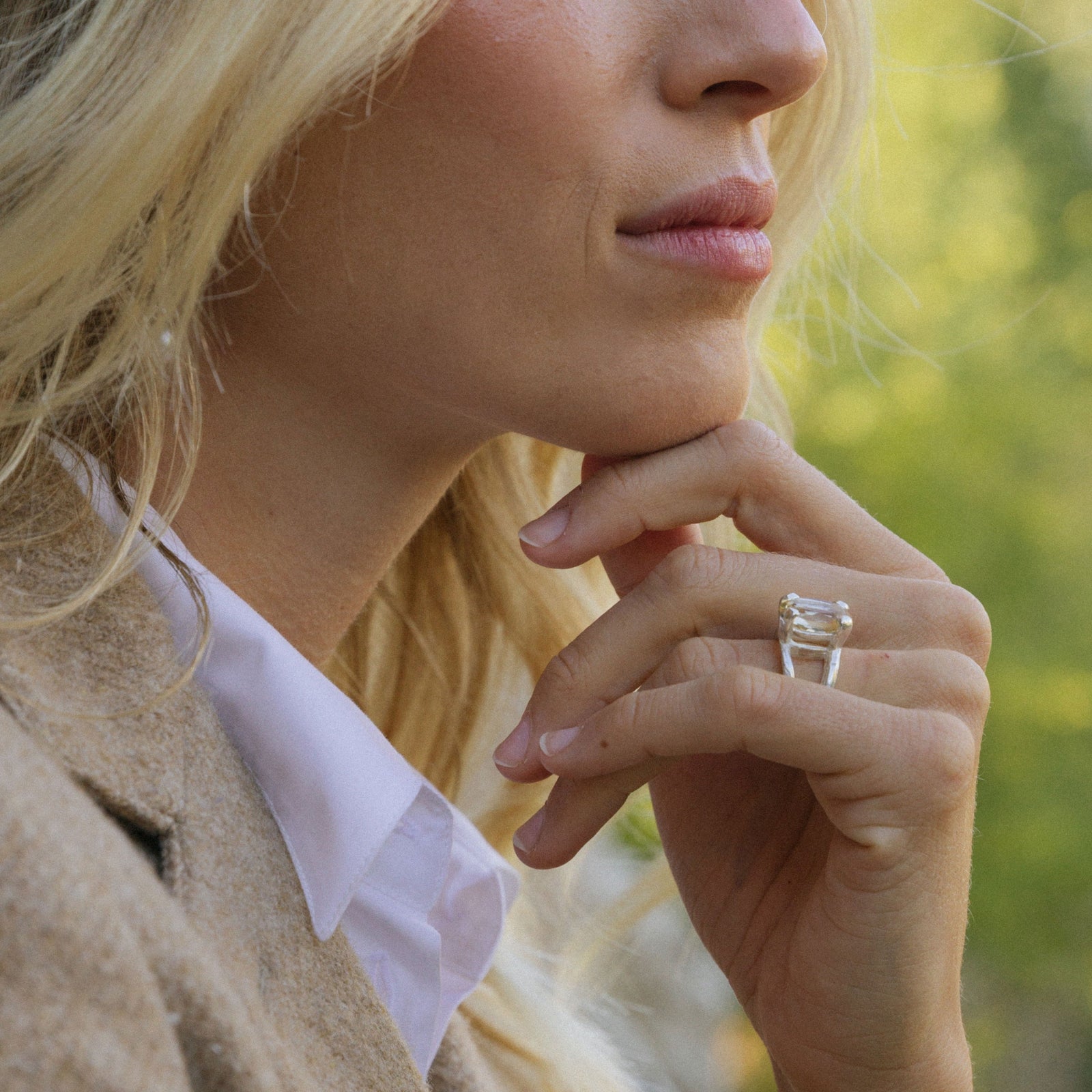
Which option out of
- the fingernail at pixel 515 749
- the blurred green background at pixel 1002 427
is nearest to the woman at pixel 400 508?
the fingernail at pixel 515 749

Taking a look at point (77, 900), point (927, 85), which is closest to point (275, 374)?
point (77, 900)

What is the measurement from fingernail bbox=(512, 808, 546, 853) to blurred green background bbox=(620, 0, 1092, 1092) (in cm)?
839

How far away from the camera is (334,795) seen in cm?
159

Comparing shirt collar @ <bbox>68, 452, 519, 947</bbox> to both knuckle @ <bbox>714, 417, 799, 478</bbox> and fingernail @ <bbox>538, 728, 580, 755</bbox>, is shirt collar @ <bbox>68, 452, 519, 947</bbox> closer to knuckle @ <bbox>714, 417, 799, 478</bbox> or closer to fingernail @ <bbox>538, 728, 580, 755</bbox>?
fingernail @ <bbox>538, 728, 580, 755</bbox>

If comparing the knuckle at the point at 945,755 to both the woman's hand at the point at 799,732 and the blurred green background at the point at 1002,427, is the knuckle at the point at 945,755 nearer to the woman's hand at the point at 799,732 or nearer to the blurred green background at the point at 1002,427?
the woman's hand at the point at 799,732

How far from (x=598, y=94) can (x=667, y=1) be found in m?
0.16

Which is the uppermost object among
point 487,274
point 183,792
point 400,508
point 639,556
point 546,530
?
point 487,274

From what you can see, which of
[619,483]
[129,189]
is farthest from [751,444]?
[129,189]

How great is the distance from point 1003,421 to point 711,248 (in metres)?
10.2

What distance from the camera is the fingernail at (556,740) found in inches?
68.9

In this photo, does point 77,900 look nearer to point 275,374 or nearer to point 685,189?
point 275,374

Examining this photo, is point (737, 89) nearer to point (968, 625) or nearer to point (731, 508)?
point (731, 508)

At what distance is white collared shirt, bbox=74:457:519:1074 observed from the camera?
5.06ft

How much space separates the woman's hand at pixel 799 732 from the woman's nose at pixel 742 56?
47 centimetres
